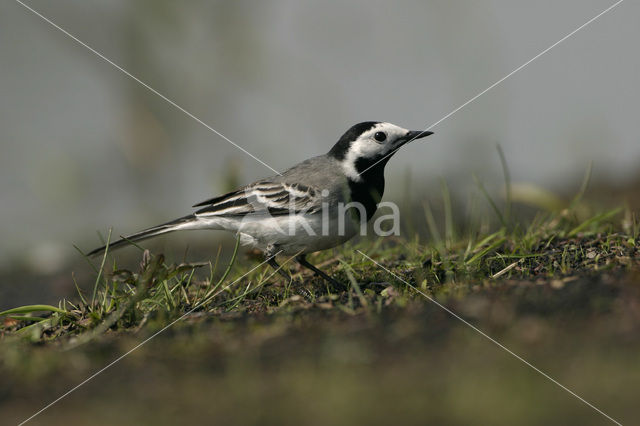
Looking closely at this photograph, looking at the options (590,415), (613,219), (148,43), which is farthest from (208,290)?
(148,43)

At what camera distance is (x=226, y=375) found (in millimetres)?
2643

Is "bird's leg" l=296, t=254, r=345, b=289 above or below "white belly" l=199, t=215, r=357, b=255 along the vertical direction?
below

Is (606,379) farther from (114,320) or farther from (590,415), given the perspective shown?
(114,320)

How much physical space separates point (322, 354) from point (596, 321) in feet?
3.95

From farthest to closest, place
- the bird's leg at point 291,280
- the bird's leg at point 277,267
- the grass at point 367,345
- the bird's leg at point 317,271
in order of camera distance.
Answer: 1. the bird's leg at point 277,267
2. the bird's leg at point 317,271
3. the bird's leg at point 291,280
4. the grass at point 367,345

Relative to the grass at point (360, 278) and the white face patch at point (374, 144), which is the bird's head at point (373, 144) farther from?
the grass at point (360, 278)

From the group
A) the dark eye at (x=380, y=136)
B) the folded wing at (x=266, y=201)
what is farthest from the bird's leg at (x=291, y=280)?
the dark eye at (x=380, y=136)

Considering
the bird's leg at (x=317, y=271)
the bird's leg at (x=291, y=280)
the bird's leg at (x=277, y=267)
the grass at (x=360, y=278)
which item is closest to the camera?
the grass at (x=360, y=278)

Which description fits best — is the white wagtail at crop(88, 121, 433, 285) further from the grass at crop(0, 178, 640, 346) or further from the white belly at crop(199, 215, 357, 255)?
the grass at crop(0, 178, 640, 346)

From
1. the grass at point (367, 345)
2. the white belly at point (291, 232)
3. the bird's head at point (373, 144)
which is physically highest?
the bird's head at point (373, 144)

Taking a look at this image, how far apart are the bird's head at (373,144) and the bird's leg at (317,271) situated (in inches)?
31.4

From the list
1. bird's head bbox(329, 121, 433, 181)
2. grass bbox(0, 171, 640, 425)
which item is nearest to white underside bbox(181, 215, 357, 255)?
grass bbox(0, 171, 640, 425)

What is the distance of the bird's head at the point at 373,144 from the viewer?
5.05 m

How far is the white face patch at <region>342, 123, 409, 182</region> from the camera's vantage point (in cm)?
505
